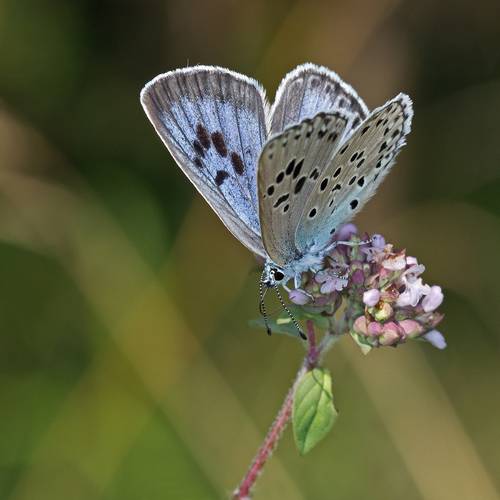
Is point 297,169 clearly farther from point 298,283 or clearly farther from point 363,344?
point 363,344

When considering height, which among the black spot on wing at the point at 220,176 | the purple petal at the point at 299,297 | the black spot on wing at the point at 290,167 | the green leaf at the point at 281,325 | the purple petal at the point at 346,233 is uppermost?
the black spot on wing at the point at 220,176

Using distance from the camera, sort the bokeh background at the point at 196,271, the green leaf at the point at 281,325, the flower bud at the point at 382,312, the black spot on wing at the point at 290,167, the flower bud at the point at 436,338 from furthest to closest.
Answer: the bokeh background at the point at 196,271, the green leaf at the point at 281,325, the flower bud at the point at 436,338, the flower bud at the point at 382,312, the black spot on wing at the point at 290,167

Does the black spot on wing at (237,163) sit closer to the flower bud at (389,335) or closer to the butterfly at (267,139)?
the butterfly at (267,139)

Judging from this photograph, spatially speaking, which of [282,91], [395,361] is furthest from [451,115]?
[282,91]

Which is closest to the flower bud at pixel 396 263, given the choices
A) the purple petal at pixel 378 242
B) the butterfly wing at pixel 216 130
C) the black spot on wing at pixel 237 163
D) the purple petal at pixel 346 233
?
the purple petal at pixel 378 242

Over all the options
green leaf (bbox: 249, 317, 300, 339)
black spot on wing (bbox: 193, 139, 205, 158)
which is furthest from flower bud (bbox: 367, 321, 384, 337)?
black spot on wing (bbox: 193, 139, 205, 158)

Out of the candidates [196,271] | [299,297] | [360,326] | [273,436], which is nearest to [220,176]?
[299,297]
